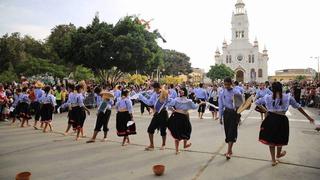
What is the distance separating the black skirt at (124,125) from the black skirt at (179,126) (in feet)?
4.79

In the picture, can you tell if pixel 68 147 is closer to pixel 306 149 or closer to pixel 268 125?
A: pixel 268 125

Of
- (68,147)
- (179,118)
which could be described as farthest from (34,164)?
(179,118)

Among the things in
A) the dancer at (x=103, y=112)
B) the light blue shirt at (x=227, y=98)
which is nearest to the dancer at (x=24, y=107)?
the dancer at (x=103, y=112)

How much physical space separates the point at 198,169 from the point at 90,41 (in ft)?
76.9

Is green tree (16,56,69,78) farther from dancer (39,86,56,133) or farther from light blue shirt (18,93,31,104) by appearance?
dancer (39,86,56,133)

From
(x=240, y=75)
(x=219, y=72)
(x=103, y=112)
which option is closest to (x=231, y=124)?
(x=103, y=112)

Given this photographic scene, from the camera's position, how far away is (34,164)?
23.1 ft

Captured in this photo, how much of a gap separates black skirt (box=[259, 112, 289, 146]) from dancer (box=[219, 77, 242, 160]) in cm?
81

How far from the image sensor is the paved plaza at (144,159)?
20.5 ft

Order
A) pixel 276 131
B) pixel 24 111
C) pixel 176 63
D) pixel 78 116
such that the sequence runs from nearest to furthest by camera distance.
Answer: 1. pixel 276 131
2. pixel 78 116
3. pixel 24 111
4. pixel 176 63

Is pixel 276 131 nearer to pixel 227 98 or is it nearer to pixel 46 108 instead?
pixel 227 98

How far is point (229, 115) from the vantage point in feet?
25.3

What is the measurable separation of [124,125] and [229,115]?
3.00 metres

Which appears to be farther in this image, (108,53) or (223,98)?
(108,53)
